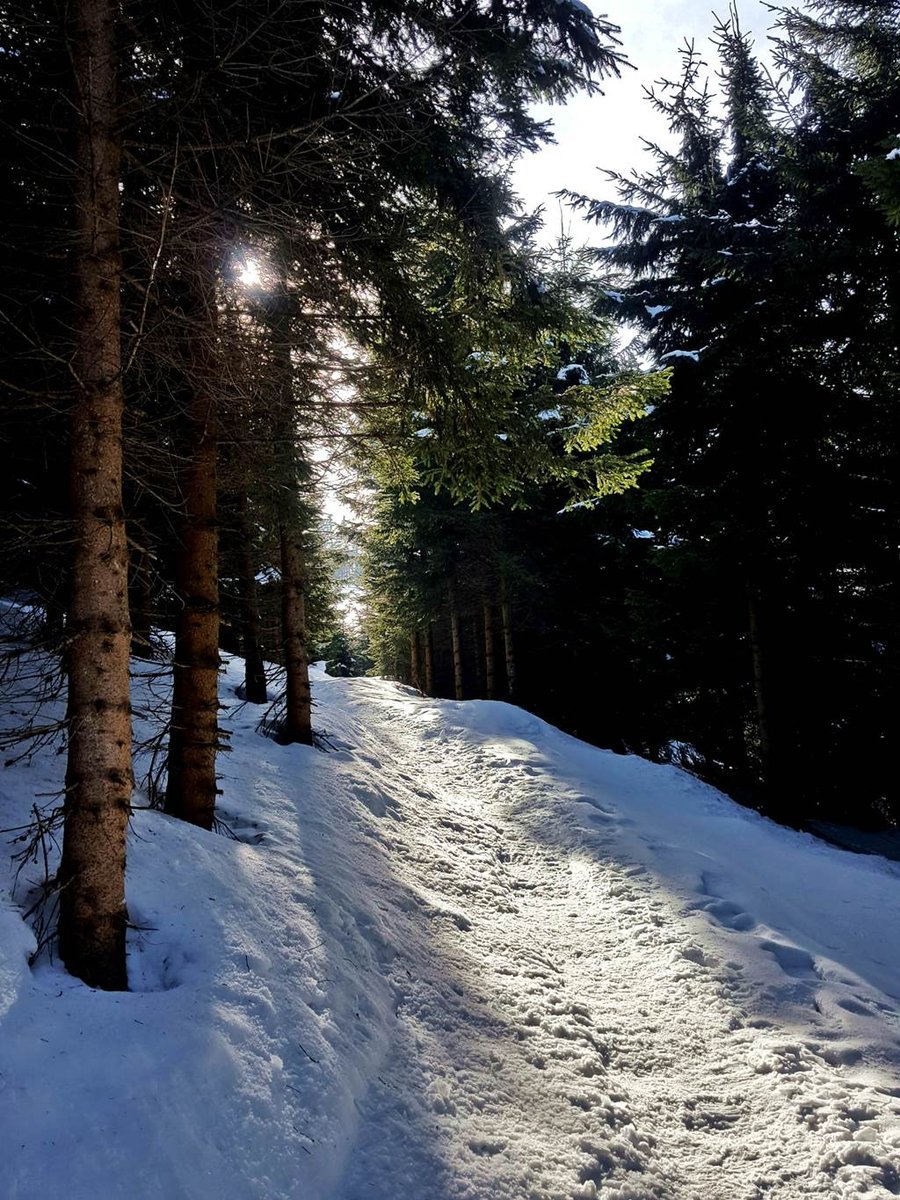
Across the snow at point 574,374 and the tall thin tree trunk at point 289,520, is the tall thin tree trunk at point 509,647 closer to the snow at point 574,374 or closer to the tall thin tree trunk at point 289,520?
the snow at point 574,374

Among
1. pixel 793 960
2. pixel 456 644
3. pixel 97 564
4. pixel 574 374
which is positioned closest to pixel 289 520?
pixel 97 564

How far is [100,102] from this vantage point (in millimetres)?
3205

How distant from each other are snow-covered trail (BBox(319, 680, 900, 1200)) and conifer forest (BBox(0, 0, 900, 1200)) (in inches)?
1.5

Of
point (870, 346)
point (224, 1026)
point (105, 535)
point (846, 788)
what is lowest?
point (846, 788)

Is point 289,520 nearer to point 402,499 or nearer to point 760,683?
point 402,499

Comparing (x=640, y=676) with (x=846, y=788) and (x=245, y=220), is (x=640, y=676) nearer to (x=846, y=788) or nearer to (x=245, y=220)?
(x=846, y=788)

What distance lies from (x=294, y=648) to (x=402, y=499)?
8.99 feet

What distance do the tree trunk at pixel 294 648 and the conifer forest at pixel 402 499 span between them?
0.28 feet

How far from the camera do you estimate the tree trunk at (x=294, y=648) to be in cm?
880

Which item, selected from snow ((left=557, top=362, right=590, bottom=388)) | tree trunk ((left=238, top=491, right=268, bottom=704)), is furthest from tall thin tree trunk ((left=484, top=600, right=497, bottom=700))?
tree trunk ((left=238, top=491, right=268, bottom=704))

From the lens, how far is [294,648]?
29.2 ft

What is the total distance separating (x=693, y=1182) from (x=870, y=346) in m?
11.9

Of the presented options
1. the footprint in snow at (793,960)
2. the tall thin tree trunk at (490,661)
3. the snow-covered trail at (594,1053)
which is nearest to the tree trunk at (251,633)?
the snow-covered trail at (594,1053)

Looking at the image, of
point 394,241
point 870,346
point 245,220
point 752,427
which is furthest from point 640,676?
point 245,220
